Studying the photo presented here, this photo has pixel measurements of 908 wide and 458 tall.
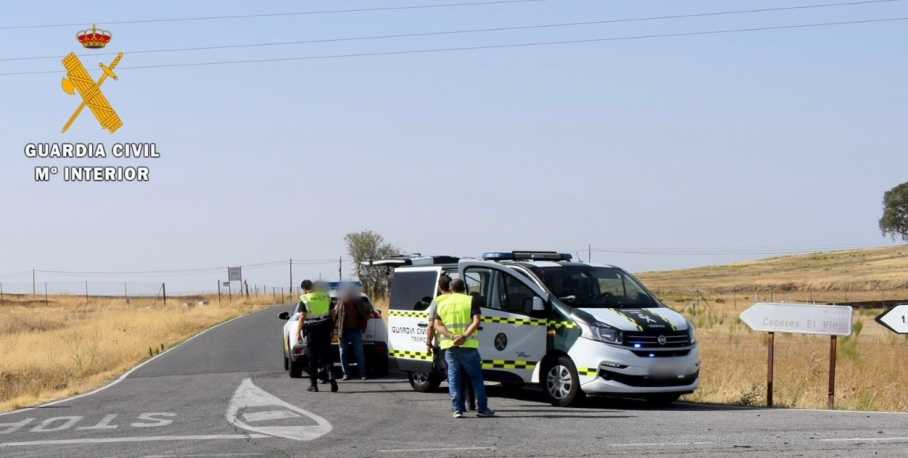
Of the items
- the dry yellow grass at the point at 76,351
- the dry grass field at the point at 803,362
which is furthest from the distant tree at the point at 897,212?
the dry yellow grass at the point at 76,351

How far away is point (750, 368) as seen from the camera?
23.5 metres

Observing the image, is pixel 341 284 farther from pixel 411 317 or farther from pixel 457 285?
pixel 457 285

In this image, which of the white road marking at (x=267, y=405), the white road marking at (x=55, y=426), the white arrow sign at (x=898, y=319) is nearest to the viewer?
the white road marking at (x=267, y=405)

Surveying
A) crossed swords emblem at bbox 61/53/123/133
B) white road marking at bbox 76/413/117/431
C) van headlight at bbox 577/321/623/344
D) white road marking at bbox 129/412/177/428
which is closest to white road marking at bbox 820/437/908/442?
van headlight at bbox 577/321/623/344

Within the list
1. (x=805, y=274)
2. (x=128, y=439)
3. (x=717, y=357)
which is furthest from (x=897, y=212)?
(x=128, y=439)

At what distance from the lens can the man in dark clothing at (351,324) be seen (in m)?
19.2

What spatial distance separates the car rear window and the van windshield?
1.99m

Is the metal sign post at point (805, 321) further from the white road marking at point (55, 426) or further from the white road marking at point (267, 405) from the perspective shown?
the white road marking at point (55, 426)

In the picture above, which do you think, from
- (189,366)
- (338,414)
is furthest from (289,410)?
(189,366)

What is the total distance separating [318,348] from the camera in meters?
18.1

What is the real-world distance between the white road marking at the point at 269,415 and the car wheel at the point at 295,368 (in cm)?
618

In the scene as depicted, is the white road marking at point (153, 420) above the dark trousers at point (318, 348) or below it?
below

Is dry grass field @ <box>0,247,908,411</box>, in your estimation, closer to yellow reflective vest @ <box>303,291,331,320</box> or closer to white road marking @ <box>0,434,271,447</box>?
yellow reflective vest @ <box>303,291,331,320</box>

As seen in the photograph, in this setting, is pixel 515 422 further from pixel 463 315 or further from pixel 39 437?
pixel 39 437
